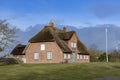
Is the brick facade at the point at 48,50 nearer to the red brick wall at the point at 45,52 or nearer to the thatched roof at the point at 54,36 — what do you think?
the red brick wall at the point at 45,52

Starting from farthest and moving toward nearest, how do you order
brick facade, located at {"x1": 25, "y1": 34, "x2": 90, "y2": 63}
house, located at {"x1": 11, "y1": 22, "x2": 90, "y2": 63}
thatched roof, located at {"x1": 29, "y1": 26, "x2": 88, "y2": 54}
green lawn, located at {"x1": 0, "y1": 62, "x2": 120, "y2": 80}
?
thatched roof, located at {"x1": 29, "y1": 26, "x2": 88, "y2": 54}, house, located at {"x1": 11, "y1": 22, "x2": 90, "y2": 63}, brick facade, located at {"x1": 25, "y1": 34, "x2": 90, "y2": 63}, green lawn, located at {"x1": 0, "y1": 62, "x2": 120, "y2": 80}

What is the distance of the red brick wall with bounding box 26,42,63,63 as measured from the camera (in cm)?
8438

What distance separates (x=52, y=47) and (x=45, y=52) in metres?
2.88

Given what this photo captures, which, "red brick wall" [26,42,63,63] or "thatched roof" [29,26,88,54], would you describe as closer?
"red brick wall" [26,42,63,63]

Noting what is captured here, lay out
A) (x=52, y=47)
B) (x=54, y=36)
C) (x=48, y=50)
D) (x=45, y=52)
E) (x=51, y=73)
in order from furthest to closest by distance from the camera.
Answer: (x=45, y=52), (x=54, y=36), (x=48, y=50), (x=52, y=47), (x=51, y=73)

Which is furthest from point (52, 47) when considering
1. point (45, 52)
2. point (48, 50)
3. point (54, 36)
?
point (54, 36)

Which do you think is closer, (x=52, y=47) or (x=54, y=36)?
(x=52, y=47)

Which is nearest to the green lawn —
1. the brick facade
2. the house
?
the brick facade

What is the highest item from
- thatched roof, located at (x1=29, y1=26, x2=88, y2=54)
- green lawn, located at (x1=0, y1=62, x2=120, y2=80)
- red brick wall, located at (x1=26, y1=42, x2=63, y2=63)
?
thatched roof, located at (x1=29, y1=26, x2=88, y2=54)

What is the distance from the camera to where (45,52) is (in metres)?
86.9

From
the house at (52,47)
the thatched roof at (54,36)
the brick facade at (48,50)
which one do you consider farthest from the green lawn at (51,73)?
the thatched roof at (54,36)

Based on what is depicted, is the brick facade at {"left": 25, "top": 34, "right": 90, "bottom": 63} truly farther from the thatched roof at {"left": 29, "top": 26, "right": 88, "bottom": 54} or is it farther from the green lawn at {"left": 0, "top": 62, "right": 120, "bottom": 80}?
the green lawn at {"left": 0, "top": 62, "right": 120, "bottom": 80}

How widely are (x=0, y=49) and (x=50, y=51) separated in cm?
3221

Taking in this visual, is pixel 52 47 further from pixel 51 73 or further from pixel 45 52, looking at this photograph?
pixel 51 73
